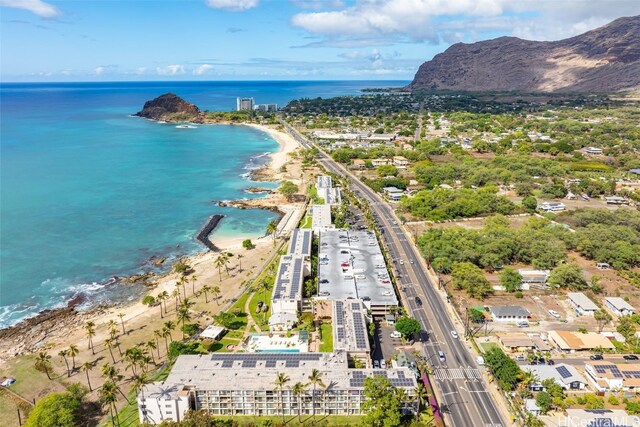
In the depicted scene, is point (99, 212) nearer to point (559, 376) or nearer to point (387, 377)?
point (387, 377)

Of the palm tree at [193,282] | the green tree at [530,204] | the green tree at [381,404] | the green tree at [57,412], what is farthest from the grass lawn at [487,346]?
the green tree at [530,204]

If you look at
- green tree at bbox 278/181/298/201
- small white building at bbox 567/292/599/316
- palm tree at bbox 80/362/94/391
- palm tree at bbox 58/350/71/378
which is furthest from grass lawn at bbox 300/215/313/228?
palm tree at bbox 58/350/71/378

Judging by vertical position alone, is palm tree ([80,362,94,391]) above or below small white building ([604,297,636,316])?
below

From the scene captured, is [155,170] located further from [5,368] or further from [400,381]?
[400,381]

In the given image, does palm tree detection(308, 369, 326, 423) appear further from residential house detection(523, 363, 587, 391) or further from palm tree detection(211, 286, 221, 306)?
palm tree detection(211, 286, 221, 306)

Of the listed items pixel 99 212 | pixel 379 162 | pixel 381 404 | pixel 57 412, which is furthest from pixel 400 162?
pixel 57 412

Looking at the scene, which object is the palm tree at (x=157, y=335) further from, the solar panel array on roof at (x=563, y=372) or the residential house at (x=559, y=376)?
the solar panel array on roof at (x=563, y=372)
